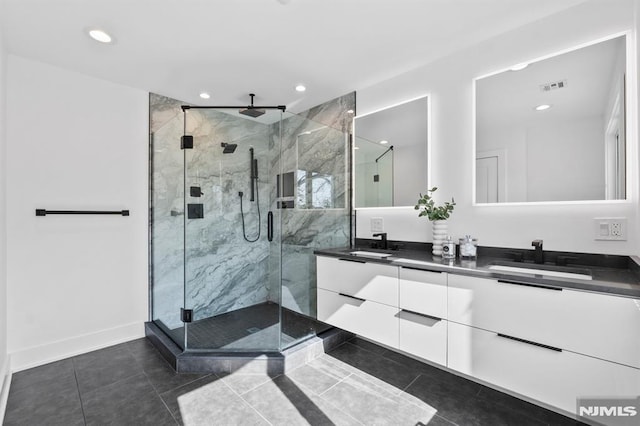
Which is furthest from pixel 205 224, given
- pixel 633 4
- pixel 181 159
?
pixel 633 4

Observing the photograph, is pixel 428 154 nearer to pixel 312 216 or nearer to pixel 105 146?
pixel 312 216

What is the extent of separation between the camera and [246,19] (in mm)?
1862

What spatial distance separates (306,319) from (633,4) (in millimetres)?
3042

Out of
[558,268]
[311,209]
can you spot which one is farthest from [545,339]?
[311,209]

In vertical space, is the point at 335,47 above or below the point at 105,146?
above

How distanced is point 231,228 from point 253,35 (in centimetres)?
194

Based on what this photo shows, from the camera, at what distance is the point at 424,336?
5.90 ft

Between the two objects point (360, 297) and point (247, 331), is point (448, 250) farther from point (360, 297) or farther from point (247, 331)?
point (247, 331)

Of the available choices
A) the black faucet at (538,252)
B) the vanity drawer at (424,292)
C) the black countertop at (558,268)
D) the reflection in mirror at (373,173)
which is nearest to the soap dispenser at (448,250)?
the black countertop at (558,268)

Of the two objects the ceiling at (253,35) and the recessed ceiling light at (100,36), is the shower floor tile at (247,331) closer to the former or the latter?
the ceiling at (253,35)

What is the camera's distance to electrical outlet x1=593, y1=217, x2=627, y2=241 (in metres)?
1.62

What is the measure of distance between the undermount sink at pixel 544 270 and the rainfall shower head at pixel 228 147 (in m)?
2.60

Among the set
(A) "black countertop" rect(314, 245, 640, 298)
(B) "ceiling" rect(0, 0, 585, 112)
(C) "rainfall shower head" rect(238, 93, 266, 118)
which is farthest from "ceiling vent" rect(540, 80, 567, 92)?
(C) "rainfall shower head" rect(238, 93, 266, 118)

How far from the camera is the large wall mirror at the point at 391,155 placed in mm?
2479
